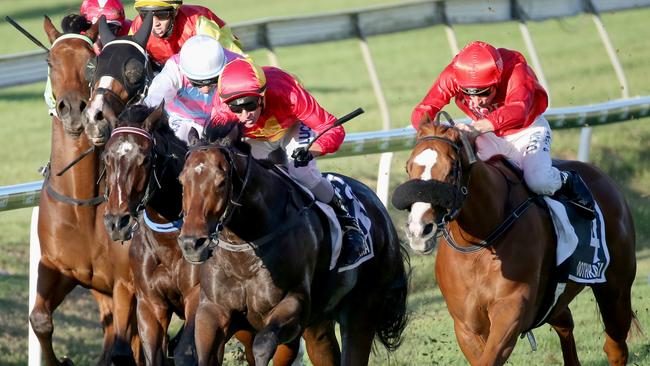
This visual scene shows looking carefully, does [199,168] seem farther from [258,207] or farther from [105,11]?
[105,11]

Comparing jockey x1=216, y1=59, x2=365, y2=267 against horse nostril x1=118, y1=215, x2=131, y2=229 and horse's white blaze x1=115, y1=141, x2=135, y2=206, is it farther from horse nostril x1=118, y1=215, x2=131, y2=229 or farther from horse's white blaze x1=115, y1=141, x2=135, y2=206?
horse nostril x1=118, y1=215, x2=131, y2=229

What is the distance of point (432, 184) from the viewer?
5902mm

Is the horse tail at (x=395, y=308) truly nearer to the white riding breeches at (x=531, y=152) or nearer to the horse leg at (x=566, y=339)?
the horse leg at (x=566, y=339)

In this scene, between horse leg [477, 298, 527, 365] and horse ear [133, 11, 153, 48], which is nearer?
horse leg [477, 298, 527, 365]

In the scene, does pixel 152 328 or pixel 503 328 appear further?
pixel 152 328

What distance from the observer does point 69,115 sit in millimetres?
7109

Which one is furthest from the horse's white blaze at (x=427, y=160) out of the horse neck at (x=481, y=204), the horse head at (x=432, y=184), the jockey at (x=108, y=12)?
the jockey at (x=108, y=12)

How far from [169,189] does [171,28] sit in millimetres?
1394

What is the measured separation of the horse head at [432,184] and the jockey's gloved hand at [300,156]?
637 millimetres

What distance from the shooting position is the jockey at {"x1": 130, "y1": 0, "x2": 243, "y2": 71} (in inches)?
301

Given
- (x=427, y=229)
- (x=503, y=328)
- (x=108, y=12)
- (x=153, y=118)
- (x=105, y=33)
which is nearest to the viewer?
(x=427, y=229)

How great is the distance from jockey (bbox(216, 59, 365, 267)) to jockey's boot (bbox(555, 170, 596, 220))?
108 cm

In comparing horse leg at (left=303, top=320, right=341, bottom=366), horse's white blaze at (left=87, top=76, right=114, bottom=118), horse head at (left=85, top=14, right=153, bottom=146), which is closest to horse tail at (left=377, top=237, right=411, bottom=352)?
horse leg at (left=303, top=320, right=341, bottom=366)

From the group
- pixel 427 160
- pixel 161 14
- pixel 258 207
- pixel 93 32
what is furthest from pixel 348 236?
pixel 93 32
